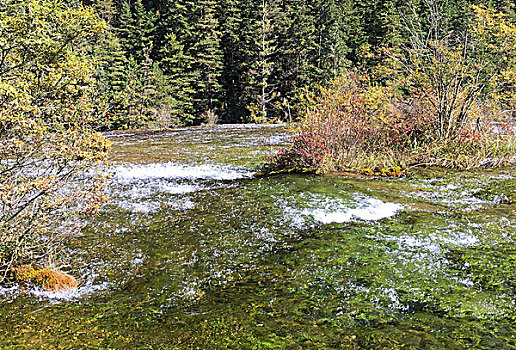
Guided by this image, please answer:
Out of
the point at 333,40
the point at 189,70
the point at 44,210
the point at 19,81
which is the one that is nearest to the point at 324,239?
the point at 44,210

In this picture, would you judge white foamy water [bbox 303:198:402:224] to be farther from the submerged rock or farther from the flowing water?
the submerged rock

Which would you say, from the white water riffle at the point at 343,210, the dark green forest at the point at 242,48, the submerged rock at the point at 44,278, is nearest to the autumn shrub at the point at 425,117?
the white water riffle at the point at 343,210

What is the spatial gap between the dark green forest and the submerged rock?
1124 inches

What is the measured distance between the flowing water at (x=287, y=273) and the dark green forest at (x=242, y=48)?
25.7m

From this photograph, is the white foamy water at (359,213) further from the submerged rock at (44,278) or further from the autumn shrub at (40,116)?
the submerged rock at (44,278)

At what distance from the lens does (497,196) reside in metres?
7.49

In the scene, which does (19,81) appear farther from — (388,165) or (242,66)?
(242,66)

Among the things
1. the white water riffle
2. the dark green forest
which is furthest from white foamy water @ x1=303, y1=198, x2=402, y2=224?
the dark green forest

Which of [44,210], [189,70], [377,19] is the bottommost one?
[44,210]

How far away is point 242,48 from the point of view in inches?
1510

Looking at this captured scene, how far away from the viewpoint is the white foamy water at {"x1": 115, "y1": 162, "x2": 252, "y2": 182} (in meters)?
9.75

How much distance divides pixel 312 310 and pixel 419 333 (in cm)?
97

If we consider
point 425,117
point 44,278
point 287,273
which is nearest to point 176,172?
point 44,278

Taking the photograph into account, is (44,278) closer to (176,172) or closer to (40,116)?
(40,116)
